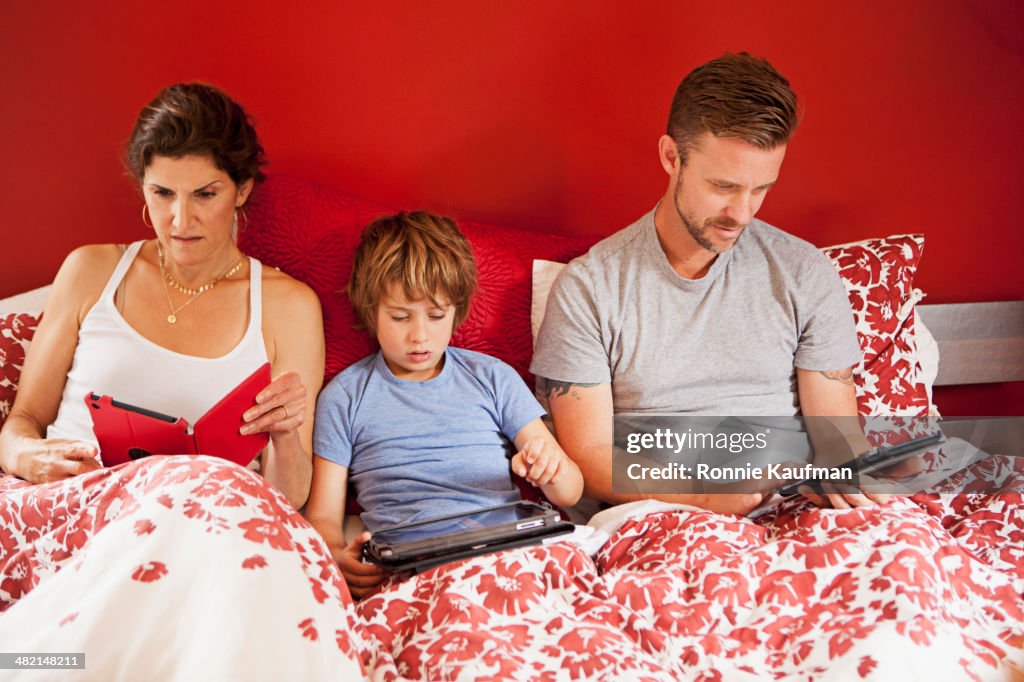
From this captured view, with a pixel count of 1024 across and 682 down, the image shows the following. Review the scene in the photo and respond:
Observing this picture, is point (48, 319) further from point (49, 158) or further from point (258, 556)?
point (258, 556)

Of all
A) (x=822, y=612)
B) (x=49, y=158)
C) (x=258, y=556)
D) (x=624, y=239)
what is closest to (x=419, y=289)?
(x=624, y=239)

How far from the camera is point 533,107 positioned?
207 centimetres

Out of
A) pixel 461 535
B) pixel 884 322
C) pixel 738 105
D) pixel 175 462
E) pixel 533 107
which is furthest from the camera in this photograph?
pixel 533 107

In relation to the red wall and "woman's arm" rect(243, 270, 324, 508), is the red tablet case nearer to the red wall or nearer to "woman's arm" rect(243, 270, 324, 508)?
"woman's arm" rect(243, 270, 324, 508)

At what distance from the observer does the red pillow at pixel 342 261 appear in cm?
176

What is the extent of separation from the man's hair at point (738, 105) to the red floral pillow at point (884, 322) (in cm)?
42

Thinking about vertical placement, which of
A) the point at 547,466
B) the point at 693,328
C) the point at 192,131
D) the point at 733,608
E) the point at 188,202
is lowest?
the point at 733,608

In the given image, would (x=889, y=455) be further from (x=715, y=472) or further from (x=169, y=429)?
(x=169, y=429)

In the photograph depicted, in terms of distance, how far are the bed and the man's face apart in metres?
0.54

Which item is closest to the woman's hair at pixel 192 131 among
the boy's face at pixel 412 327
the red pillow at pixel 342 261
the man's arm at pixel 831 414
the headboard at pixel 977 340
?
the red pillow at pixel 342 261

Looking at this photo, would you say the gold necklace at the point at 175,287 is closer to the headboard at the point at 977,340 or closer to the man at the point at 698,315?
the man at the point at 698,315

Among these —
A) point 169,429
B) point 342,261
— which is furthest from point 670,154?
point 169,429

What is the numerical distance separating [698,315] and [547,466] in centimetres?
47

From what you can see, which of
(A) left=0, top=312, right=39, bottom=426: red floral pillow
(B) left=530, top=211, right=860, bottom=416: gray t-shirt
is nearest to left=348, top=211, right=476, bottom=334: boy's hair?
(B) left=530, top=211, right=860, bottom=416: gray t-shirt
